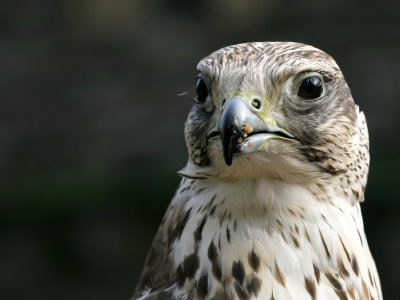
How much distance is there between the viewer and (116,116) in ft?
24.0

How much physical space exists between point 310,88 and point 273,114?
0.63 feet

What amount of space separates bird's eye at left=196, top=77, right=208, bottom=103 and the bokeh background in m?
3.90

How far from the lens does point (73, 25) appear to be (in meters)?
7.71

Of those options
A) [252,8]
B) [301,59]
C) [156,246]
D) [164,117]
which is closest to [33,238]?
[164,117]

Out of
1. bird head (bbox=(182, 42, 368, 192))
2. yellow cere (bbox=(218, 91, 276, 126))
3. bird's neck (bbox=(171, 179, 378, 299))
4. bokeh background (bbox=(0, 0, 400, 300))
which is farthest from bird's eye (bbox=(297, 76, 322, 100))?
bokeh background (bbox=(0, 0, 400, 300))

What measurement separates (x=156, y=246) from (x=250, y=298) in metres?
0.49

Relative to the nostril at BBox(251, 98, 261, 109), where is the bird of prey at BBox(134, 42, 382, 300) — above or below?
below

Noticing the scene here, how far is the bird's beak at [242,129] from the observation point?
2467 millimetres

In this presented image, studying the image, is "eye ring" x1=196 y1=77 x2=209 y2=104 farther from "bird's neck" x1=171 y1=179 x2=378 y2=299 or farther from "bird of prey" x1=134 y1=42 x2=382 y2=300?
"bird's neck" x1=171 y1=179 x2=378 y2=299

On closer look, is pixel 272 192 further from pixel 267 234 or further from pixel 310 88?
pixel 310 88

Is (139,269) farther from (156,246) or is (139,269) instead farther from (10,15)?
(156,246)

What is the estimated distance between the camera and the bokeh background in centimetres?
682

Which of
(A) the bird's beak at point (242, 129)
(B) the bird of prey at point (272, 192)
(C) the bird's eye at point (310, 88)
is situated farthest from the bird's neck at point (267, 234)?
(C) the bird's eye at point (310, 88)

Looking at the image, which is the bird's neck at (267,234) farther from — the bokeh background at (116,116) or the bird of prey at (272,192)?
the bokeh background at (116,116)
